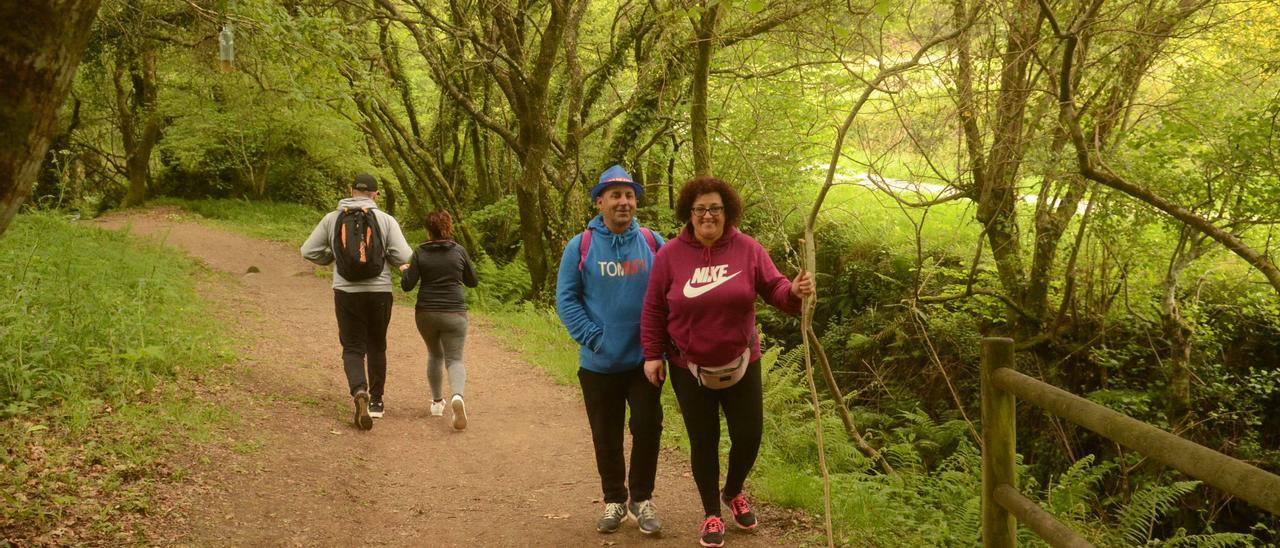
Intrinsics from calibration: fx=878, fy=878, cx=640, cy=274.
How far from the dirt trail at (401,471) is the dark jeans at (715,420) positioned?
48 cm

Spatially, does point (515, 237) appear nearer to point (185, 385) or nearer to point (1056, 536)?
point (185, 385)

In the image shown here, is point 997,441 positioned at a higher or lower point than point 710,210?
lower

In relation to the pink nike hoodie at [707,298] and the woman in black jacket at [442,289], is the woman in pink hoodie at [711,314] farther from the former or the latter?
the woman in black jacket at [442,289]

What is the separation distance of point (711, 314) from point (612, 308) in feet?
2.19

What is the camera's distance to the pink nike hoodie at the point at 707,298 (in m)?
4.42

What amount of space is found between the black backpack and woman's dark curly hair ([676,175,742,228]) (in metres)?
3.59

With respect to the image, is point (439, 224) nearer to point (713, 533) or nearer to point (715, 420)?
point (715, 420)

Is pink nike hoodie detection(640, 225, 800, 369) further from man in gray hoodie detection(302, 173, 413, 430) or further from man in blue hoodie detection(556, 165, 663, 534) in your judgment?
man in gray hoodie detection(302, 173, 413, 430)

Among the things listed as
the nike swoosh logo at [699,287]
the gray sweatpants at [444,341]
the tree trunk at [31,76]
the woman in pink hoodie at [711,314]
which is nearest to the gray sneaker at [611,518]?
the woman in pink hoodie at [711,314]

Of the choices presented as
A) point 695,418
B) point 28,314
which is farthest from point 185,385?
point 695,418

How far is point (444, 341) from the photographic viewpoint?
7.89 meters

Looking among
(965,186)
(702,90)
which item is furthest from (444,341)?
(965,186)

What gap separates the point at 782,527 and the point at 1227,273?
7324 millimetres

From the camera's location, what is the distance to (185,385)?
299 inches
